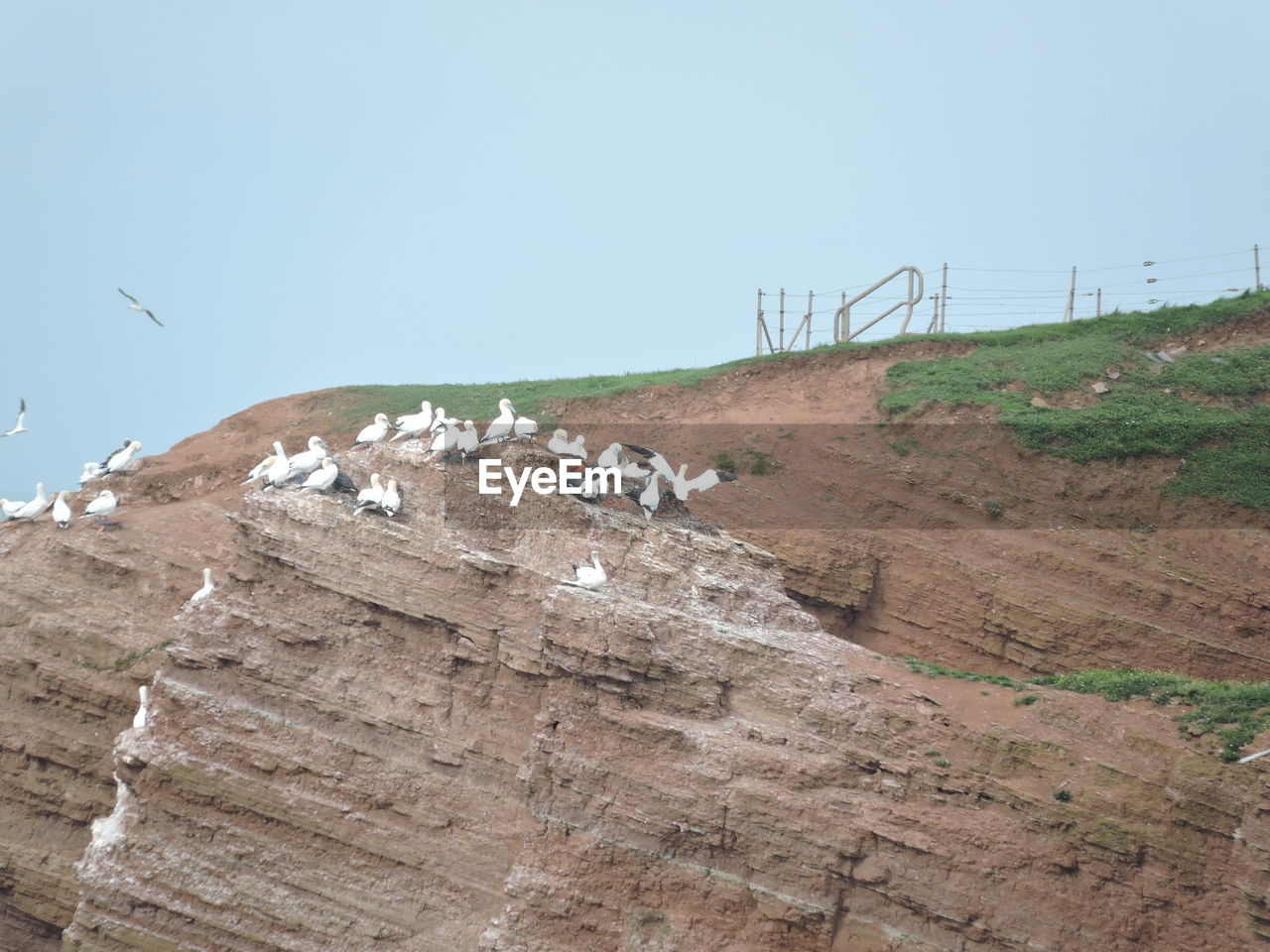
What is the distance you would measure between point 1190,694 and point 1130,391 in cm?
1152

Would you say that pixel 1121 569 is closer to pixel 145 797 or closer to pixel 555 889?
pixel 555 889

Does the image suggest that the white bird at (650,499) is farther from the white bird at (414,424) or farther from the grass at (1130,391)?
the grass at (1130,391)

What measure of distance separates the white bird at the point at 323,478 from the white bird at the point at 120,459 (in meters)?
10.5

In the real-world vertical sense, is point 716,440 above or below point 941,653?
above

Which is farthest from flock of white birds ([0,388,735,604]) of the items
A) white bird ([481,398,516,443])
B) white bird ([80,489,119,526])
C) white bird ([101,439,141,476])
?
white bird ([101,439,141,476])

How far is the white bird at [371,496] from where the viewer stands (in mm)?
19672

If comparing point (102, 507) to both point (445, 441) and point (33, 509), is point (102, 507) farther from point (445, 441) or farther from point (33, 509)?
point (445, 441)

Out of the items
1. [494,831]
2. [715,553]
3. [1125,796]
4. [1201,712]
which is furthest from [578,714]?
[1201,712]

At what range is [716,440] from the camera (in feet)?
92.4

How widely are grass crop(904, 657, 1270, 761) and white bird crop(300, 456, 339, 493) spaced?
10121 millimetres

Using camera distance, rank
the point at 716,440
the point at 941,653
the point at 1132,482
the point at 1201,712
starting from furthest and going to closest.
→ the point at 716,440, the point at 1132,482, the point at 941,653, the point at 1201,712

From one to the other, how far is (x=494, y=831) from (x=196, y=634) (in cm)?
605

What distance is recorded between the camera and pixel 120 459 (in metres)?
28.5

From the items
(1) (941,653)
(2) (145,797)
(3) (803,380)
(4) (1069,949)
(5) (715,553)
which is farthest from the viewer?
(3) (803,380)
